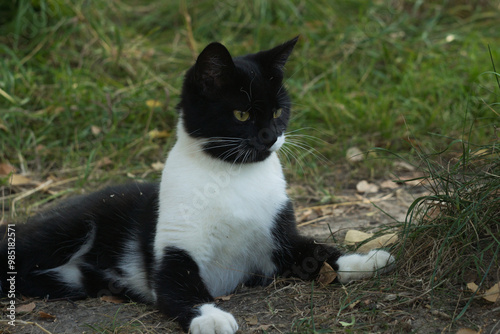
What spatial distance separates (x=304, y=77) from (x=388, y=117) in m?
0.97

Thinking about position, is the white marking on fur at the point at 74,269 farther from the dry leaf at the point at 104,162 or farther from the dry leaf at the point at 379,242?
the dry leaf at the point at 104,162

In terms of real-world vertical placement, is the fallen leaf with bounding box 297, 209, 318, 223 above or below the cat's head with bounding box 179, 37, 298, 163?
below

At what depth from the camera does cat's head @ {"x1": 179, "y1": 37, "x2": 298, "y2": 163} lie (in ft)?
7.12

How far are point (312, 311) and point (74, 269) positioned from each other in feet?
3.75

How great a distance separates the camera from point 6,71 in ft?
14.0

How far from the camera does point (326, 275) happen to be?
231 centimetres

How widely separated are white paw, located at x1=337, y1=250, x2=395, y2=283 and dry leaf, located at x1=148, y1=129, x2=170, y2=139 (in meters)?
2.13

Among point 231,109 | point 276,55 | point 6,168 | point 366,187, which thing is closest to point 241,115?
point 231,109

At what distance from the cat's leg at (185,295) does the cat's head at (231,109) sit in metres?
0.43

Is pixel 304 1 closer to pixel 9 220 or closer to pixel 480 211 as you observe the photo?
pixel 9 220

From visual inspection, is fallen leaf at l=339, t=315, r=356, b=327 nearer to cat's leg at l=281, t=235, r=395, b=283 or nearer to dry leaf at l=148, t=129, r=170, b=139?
cat's leg at l=281, t=235, r=395, b=283

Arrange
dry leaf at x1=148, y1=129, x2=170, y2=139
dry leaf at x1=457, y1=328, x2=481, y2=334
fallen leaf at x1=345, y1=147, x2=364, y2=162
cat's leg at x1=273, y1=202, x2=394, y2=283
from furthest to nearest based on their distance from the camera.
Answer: dry leaf at x1=148, y1=129, x2=170, y2=139
fallen leaf at x1=345, y1=147, x2=364, y2=162
cat's leg at x1=273, y1=202, x2=394, y2=283
dry leaf at x1=457, y1=328, x2=481, y2=334

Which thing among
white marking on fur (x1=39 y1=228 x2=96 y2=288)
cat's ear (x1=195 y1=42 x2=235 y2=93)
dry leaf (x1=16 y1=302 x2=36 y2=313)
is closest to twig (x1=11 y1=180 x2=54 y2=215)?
white marking on fur (x1=39 y1=228 x2=96 y2=288)

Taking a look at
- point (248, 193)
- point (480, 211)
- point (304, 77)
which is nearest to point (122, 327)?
point (248, 193)
